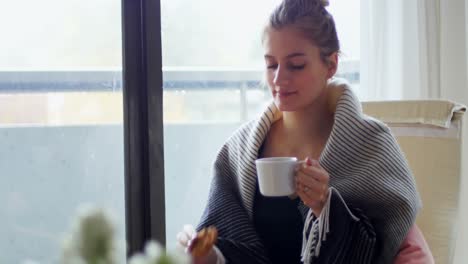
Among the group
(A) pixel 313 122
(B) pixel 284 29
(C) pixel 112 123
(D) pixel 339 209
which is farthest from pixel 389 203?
(C) pixel 112 123

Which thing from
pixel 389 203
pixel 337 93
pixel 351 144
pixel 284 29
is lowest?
pixel 389 203

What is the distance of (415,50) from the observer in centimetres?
179

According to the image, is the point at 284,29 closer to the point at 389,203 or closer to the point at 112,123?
the point at 389,203

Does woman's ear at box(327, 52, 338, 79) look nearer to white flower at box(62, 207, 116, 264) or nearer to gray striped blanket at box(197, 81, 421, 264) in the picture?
gray striped blanket at box(197, 81, 421, 264)

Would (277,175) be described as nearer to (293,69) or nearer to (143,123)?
(293,69)

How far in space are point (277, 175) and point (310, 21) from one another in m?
0.41

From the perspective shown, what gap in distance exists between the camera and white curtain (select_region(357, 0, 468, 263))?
5.87 ft


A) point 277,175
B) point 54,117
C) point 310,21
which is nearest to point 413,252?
point 277,175

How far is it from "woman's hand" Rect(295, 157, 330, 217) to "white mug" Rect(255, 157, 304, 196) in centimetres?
2

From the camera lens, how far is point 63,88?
164cm

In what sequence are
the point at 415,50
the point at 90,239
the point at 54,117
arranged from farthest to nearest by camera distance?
the point at 415,50
the point at 54,117
the point at 90,239

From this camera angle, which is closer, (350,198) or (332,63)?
(350,198)

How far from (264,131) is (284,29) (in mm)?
226

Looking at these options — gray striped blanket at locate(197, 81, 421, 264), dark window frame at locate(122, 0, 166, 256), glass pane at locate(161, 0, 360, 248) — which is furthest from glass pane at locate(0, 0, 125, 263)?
gray striped blanket at locate(197, 81, 421, 264)
